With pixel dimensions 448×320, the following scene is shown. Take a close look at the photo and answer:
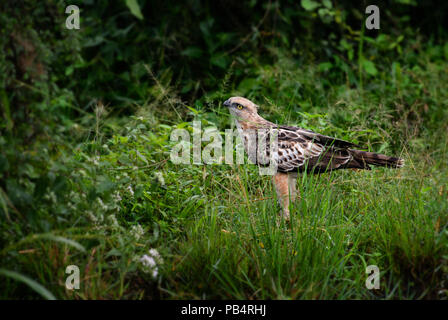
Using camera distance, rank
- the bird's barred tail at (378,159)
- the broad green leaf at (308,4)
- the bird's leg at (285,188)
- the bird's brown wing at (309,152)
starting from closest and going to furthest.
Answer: the bird's leg at (285,188), the bird's barred tail at (378,159), the bird's brown wing at (309,152), the broad green leaf at (308,4)

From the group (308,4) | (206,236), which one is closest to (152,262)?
(206,236)

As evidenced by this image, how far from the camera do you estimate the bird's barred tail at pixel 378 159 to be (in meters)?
4.51

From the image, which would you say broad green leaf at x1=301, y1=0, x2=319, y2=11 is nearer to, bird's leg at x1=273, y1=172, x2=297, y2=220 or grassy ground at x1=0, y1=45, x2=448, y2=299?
bird's leg at x1=273, y1=172, x2=297, y2=220

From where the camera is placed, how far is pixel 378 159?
15.1ft

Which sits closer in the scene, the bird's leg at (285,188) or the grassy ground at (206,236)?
the grassy ground at (206,236)

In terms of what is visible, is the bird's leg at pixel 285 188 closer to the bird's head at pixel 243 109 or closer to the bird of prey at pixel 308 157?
the bird of prey at pixel 308 157

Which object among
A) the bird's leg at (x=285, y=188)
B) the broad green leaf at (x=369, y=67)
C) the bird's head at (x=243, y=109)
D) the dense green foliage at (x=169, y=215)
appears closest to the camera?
the dense green foliage at (x=169, y=215)

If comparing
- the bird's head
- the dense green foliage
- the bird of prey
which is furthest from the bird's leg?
the bird's head

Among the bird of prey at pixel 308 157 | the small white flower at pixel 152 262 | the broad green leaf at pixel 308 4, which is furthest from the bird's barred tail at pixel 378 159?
the broad green leaf at pixel 308 4

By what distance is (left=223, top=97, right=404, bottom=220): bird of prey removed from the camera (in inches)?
181
